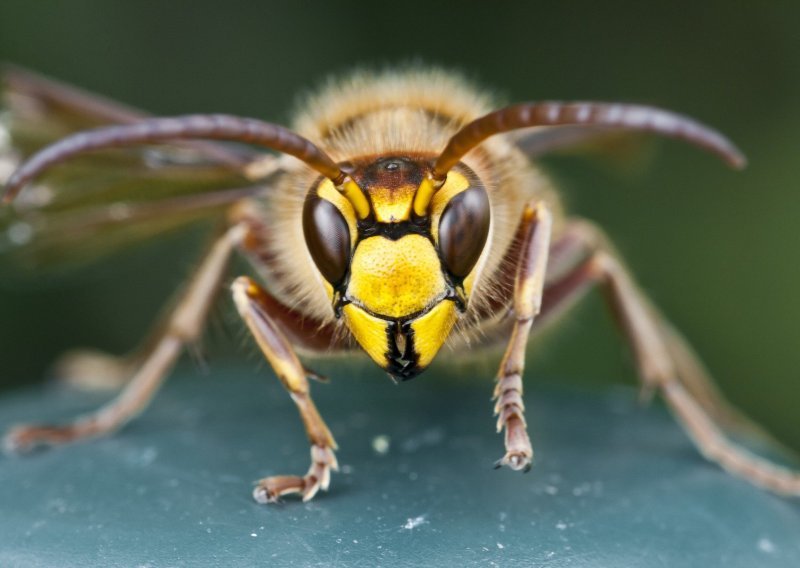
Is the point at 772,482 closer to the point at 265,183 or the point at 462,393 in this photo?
the point at 462,393

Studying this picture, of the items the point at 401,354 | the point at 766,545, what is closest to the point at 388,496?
the point at 401,354

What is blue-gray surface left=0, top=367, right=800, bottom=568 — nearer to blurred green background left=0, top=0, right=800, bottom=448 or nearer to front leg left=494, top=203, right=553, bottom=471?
front leg left=494, top=203, right=553, bottom=471

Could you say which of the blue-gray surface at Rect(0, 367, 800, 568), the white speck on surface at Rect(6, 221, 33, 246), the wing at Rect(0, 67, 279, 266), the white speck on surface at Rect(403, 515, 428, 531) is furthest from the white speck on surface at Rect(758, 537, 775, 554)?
the white speck on surface at Rect(6, 221, 33, 246)

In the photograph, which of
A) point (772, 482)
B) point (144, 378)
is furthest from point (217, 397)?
point (772, 482)

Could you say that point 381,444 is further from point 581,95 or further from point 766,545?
point 581,95

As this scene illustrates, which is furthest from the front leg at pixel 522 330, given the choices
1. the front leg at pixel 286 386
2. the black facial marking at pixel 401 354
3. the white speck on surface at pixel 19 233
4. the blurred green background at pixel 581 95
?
the blurred green background at pixel 581 95

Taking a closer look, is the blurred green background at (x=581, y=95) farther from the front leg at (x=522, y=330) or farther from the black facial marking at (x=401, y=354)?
the black facial marking at (x=401, y=354)
